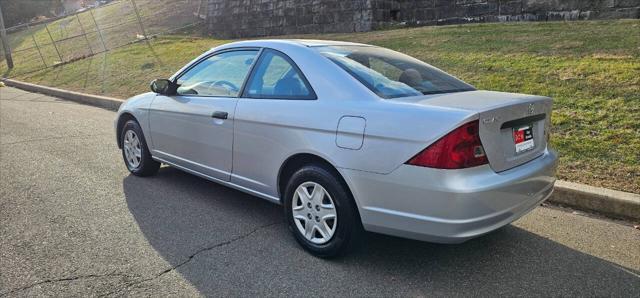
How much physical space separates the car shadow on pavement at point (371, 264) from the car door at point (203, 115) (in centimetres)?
53

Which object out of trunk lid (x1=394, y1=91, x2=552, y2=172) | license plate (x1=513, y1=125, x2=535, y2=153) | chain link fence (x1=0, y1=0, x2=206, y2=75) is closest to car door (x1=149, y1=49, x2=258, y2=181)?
trunk lid (x1=394, y1=91, x2=552, y2=172)

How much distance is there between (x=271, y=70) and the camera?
13.0 feet

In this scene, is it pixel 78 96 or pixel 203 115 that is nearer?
pixel 203 115

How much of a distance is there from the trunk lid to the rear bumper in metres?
0.10

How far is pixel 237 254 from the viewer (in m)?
3.56

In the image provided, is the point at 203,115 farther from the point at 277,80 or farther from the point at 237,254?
the point at 237,254

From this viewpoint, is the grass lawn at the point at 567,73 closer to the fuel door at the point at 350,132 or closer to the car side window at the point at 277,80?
the fuel door at the point at 350,132

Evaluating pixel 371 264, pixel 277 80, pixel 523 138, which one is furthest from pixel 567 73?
pixel 371 264

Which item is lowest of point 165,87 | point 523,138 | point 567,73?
point 523,138

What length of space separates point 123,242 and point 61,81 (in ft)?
50.5

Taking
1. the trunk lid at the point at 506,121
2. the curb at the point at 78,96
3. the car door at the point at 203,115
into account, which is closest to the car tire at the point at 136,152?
the car door at the point at 203,115

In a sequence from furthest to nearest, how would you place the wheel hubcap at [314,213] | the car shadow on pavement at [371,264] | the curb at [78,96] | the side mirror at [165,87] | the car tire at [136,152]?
the curb at [78,96], the car tire at [136,152], the side mirror at [165,87], the wheel hubcap at [314,213], the car shadow on pavement at [371,264]

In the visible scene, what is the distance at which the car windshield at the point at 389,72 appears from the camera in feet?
11.3

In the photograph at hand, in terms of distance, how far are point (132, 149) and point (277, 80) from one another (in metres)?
2.45
